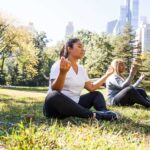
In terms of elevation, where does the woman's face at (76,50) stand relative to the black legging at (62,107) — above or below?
above

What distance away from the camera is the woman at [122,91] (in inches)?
343

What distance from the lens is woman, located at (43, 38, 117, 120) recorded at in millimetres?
5582

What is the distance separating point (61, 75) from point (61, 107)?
24.7 inches

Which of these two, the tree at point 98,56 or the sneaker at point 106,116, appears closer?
the sneaker at point 106,116

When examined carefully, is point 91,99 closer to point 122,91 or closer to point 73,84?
point 73,84

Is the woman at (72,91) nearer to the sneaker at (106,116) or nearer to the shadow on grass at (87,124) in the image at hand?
the sneaker at (106,116)

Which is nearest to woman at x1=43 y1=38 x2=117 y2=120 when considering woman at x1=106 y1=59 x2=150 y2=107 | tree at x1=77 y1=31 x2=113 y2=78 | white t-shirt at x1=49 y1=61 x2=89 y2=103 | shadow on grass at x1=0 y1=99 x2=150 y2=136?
white t-shirt at x1=49 y1=61 x2=89 y2=103

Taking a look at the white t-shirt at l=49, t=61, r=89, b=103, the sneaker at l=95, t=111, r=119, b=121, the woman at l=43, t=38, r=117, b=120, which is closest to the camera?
the woman at l=43, t=38, r=117, b=120

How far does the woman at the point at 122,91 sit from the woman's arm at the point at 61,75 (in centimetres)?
320

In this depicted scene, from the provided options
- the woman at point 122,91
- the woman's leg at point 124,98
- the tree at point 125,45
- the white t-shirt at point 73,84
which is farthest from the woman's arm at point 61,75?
the tree at point 125,45

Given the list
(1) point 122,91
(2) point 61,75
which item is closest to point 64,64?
(2) point 61,75

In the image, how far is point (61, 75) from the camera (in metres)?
5.30

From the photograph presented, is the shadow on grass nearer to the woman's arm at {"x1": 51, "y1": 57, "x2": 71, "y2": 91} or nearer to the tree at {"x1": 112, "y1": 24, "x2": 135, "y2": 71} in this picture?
the woman's arm at {"x1": 51, "y1": 57, "x2": 71, "y2": 91}

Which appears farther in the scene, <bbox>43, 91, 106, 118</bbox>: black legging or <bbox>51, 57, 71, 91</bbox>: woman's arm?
<bbox>43, 91, 106, 118</bbox>: black legging
